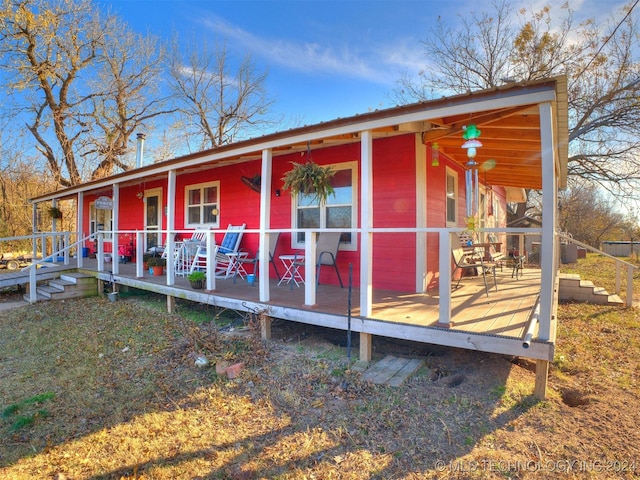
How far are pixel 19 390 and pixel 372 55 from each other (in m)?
12.4

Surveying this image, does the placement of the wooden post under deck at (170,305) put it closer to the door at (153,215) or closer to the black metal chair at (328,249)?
the black metal chair at (328,249)

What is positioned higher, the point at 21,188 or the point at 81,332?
the point at 21,188

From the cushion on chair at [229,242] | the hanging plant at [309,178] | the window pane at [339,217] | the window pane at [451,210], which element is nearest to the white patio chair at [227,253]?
the cushion on chair at [229,242]

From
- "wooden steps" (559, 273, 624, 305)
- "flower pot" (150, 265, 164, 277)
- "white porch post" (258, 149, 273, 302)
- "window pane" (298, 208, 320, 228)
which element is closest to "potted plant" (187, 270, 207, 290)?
"white porch post" (258, 149, 273, 302)

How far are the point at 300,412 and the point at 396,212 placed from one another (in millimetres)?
3338

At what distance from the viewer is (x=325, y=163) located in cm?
615

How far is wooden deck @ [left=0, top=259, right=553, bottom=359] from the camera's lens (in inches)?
126

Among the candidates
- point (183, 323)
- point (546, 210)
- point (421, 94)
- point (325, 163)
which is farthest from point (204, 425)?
point (421, 94)

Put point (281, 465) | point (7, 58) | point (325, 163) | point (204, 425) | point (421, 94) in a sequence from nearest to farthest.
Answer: point (281, 465)
point (204, 425)
point (325, 163)
point (7, 58)
point (421, 94)

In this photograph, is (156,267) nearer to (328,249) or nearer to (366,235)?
(328,249)

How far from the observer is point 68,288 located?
792cm

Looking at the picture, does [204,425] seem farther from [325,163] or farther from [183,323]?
[325,163]

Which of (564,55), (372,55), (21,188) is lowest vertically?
(21,188)

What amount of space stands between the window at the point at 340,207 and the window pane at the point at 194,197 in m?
3.47
